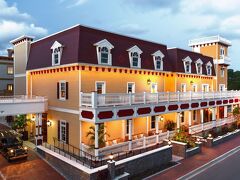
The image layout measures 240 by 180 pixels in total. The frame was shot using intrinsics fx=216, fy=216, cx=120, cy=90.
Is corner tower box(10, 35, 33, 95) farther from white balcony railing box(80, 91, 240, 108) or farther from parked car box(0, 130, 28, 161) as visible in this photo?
white balcony railing box(80, 91, 240, 108)

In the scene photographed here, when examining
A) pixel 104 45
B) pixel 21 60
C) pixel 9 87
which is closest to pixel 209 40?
pixel 104 45

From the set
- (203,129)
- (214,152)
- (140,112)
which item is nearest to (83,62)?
(140,112)

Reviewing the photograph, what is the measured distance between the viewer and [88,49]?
17016mm

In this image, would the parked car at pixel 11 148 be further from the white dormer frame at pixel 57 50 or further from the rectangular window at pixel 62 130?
the white dormer frame at pixel 57 50

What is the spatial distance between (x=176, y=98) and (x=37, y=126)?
13.6m

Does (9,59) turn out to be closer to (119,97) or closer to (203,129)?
(119,97)

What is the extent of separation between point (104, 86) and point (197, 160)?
9.61 metres

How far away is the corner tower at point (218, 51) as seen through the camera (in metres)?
33.2

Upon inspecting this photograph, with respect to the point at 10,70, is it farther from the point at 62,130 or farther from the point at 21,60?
the point at 62,130

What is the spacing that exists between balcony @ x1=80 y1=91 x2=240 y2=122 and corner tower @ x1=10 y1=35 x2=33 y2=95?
11898 millimetres

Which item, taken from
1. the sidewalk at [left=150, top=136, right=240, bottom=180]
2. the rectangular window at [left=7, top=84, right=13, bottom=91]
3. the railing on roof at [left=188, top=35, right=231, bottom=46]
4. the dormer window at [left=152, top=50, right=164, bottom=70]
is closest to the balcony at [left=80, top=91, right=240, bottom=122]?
the dormer window at [left=152, top=50, right=164, bottom=70]

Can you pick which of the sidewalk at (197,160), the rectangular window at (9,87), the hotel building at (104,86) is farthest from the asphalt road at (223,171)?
the rectangular window at (9,87)

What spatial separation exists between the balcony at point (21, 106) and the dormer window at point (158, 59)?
11660 mm

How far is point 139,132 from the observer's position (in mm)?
21734
